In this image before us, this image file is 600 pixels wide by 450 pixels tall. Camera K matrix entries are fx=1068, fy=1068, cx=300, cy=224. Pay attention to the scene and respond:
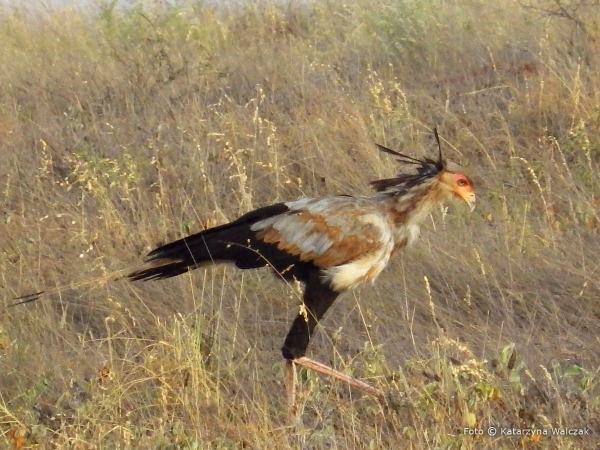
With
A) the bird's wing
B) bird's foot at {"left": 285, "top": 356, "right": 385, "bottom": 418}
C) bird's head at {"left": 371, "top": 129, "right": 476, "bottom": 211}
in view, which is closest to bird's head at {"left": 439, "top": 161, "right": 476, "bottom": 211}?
bird's head at {"left": 371, "top": 129, "right": 476, "bottom": 211}

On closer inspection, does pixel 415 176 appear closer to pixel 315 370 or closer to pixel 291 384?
pixel 315 370

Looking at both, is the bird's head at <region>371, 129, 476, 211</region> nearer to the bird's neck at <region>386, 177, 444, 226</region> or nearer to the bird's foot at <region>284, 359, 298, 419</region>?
the bird's neck at <region>386, 177, 444, 226</region>

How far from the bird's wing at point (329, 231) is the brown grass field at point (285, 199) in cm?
42

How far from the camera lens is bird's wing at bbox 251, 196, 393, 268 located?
444 cm

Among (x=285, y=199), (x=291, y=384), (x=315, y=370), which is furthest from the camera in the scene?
(x=285, y=199)

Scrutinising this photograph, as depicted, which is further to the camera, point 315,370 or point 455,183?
point 455,183

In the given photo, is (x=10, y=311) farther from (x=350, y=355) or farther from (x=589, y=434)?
(x=589, y=434)

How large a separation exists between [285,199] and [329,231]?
6.63 ft

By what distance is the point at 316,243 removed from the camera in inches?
177

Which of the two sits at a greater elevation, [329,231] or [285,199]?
[329,231]

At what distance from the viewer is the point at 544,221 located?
5719 millimetres

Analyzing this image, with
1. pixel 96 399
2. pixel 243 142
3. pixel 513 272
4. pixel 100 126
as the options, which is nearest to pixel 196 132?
pixel 243 142

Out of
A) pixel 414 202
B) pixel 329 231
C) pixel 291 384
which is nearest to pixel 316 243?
pixel 329 231

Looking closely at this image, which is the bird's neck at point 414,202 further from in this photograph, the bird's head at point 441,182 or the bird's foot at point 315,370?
the bird's foot at point 315,370
